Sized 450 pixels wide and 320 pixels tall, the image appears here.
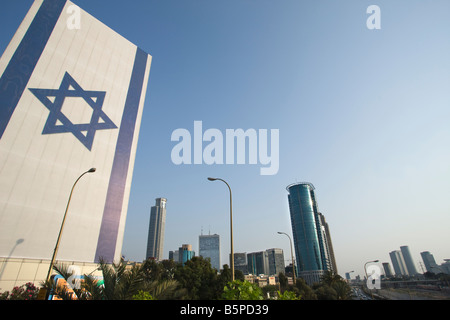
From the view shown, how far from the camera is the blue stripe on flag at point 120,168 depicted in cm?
2928

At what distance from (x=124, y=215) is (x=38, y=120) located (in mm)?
16031

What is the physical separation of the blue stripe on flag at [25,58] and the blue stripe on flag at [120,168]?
40.0 ft

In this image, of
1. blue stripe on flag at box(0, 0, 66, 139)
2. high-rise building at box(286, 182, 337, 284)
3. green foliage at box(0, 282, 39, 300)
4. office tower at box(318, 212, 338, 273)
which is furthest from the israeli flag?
office tower at box(318, 212, 338, 273)

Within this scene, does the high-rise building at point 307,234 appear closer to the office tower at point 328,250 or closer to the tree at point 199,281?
the office tower at point 328,250

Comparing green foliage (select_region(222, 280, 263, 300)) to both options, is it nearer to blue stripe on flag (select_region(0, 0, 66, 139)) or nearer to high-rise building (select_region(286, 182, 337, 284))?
blue stripe on flag (select_region(0, 0, 66, 139))

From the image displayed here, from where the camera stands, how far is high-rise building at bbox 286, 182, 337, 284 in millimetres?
147750

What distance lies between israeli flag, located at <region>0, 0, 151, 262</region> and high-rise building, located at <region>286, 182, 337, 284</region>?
14621 centimetres

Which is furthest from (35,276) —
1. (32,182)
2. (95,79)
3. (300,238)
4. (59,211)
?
(300,238)

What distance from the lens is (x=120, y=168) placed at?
110ft
